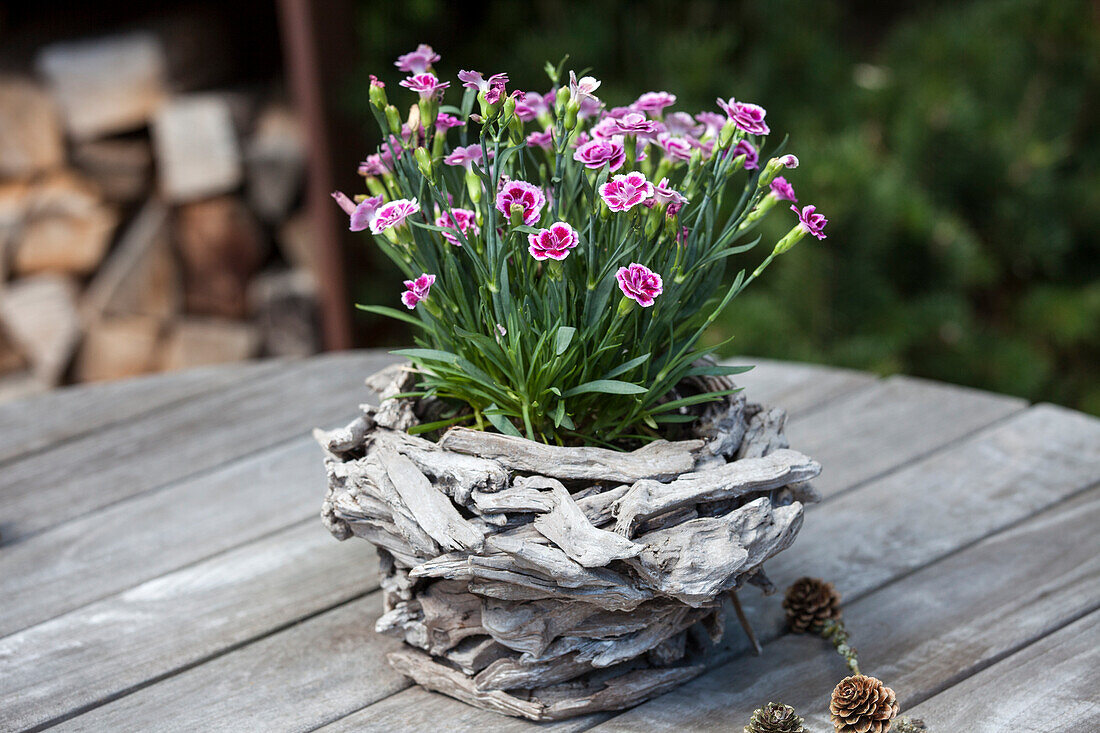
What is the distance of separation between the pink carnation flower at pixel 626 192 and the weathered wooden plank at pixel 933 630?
15.3 inches

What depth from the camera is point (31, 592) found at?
1.03m

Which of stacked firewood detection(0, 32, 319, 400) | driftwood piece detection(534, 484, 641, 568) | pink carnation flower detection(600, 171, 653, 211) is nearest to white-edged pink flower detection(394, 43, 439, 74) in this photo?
pink carnation flower detection(600, 171, 653, 211)

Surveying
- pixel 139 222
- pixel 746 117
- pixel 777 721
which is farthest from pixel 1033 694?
pixel 139 222

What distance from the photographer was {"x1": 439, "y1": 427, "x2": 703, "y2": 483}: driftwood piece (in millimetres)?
780

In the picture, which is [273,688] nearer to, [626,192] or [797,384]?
[626,192]

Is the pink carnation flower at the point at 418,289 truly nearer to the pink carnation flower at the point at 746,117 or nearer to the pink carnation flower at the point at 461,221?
the pink carnation flower at the point at 461,221

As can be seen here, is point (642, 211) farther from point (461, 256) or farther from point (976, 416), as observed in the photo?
point (976, 416)

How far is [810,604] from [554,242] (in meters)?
0.41

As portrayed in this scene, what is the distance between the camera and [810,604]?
92 cm

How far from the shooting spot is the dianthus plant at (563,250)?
759 mm

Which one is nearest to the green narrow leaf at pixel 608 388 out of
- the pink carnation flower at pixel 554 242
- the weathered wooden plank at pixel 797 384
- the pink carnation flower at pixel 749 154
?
the pink carnation flower at pixel 554 242

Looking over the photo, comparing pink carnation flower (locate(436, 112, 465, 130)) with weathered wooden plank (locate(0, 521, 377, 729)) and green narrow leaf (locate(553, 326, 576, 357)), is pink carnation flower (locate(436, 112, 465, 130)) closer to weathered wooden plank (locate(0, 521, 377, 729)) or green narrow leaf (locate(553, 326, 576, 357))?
green narrow leaf (locate(553, 326, 576, 357))

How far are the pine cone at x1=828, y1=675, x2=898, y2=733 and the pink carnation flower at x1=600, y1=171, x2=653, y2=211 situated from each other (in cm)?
38

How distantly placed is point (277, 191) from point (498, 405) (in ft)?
5.64
